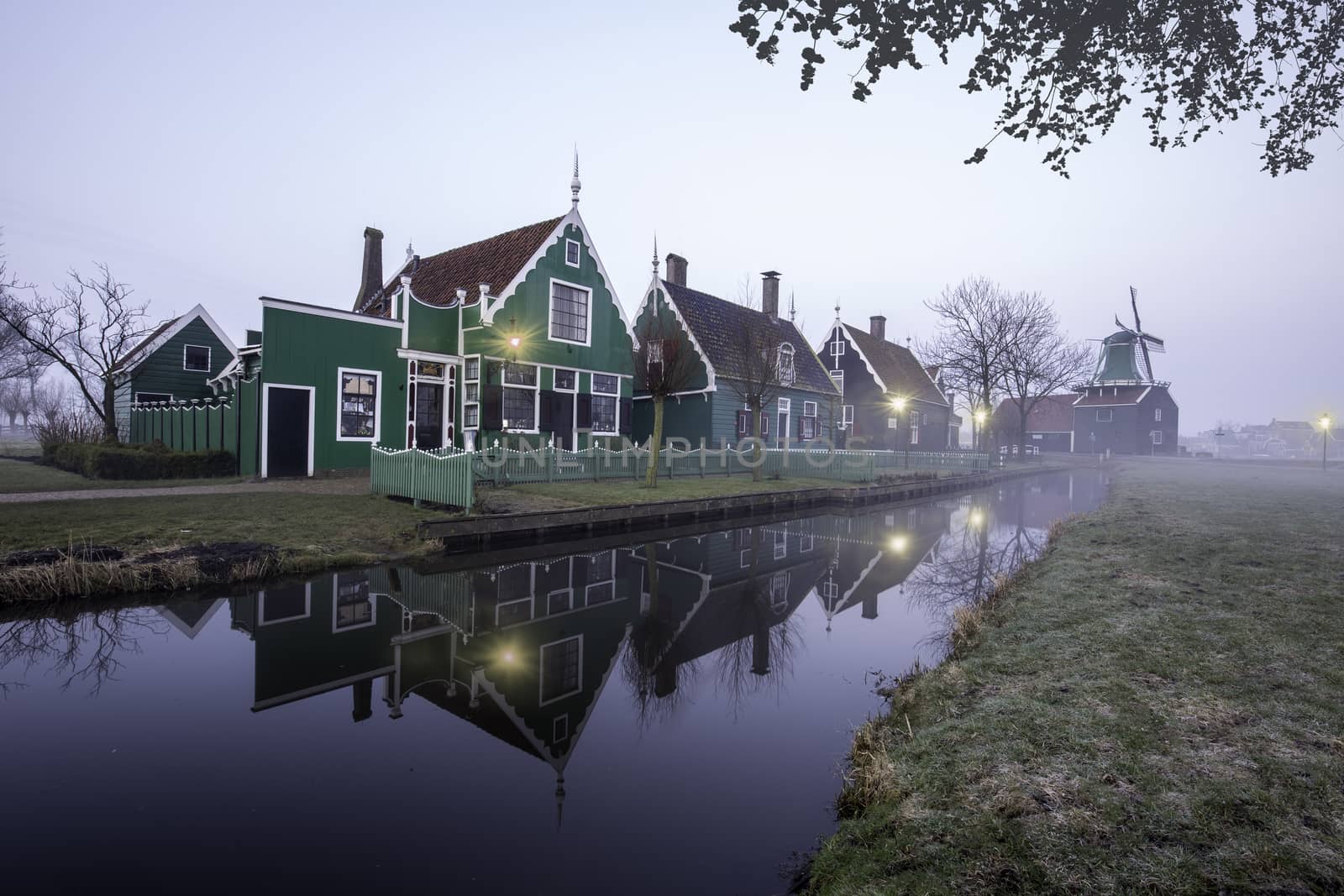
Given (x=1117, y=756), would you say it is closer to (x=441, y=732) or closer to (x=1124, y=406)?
(x=441, y=732)

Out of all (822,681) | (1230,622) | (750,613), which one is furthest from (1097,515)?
(822,681)

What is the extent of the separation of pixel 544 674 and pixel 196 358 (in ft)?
92.6

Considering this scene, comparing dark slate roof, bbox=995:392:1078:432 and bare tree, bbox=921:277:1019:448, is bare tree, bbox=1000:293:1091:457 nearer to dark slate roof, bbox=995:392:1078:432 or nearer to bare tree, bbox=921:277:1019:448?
bare tree, bbox=921:277:1019:448

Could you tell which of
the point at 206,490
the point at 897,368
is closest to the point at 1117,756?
the point at 206,490

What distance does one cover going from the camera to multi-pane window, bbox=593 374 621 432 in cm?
2242

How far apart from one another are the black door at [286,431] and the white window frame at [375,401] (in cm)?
80

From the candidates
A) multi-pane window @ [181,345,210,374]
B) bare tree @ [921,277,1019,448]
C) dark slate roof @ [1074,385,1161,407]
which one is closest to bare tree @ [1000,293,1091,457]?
bare tree @ [921,277,1019,448]

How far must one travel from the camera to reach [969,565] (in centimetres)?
1224

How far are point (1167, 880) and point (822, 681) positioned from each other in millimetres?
3621

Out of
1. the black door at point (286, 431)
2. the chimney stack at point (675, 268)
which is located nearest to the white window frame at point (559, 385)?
the black door at point (286, 431)

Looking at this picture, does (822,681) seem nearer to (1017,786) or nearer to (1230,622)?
(1017,786)

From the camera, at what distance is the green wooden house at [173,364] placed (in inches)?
A: 993

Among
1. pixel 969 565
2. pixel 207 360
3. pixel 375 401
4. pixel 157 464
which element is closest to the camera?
pixel 969 565

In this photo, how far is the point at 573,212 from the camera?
69.5ft
